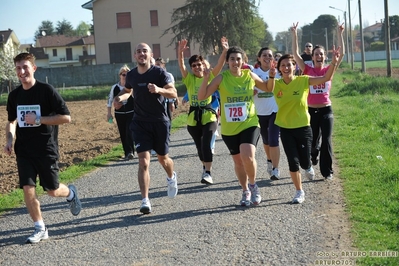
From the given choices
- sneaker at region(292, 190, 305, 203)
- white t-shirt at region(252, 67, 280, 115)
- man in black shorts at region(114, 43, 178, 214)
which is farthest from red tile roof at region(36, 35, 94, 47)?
sneaker at region(292, 190, 305, 203)

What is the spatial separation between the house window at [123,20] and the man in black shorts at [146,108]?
6342 cm

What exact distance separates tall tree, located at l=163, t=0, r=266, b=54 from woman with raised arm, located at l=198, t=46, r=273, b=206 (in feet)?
148

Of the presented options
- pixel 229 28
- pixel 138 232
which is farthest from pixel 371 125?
pixel 229 28

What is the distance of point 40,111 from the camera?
7.12 metres

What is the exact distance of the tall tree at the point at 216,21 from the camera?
5291 centimetres

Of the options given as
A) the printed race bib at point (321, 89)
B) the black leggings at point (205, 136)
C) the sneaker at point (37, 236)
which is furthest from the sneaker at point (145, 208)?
the printed race bib at point (321, 89)

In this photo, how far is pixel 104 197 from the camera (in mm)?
9422

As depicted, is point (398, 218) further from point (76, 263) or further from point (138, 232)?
point (76, 263)

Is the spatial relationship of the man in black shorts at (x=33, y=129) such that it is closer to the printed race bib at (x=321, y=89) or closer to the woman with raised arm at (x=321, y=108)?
the woman with raised arm at (x=321, y=108)

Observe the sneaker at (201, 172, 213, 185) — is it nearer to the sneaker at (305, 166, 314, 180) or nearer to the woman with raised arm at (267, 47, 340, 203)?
the sneaker at (305, 166, 314, 180)

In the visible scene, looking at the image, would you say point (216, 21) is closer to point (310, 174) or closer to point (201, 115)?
point (201, 115)

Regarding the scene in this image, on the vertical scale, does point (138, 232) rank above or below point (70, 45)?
below

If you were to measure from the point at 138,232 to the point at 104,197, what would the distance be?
2.36 meters

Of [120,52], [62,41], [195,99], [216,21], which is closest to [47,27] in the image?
[62,41]
